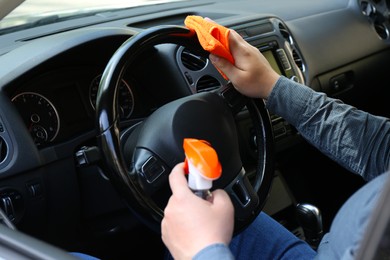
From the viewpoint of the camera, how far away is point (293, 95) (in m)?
1.36

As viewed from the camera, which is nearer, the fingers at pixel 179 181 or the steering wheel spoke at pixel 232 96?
the fingers at pixel 179 181

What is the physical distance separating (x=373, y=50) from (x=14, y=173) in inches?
67.9

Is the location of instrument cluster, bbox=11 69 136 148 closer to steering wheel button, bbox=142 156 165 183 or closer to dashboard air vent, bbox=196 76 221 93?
dashboard air vent, bbox=196 76 221 93

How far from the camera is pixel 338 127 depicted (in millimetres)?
1334

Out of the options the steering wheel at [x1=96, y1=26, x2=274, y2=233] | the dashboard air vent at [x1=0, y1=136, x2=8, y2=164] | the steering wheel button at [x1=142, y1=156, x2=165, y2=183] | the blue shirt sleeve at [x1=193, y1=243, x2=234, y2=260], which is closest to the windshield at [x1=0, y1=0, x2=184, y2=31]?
the dashboard air vent at [x1=0, y1=136, x2=8, y2=164]

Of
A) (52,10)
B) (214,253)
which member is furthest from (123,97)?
(214,253)

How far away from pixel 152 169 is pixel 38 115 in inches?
16.1

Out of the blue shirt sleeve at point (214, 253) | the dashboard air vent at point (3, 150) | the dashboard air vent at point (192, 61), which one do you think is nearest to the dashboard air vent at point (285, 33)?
the dashboard air vent at point (192, 61)

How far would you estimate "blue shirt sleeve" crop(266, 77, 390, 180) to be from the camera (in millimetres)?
1301

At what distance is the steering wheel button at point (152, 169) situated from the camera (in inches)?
46.7

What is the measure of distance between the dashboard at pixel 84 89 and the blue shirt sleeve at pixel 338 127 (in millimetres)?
191

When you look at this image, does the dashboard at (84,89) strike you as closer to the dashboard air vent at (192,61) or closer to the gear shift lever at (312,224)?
the dashboard air vent at (192,61)

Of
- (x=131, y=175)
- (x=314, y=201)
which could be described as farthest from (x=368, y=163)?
(x=314, y=201)

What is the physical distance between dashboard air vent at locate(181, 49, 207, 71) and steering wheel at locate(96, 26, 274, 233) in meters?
0.29
